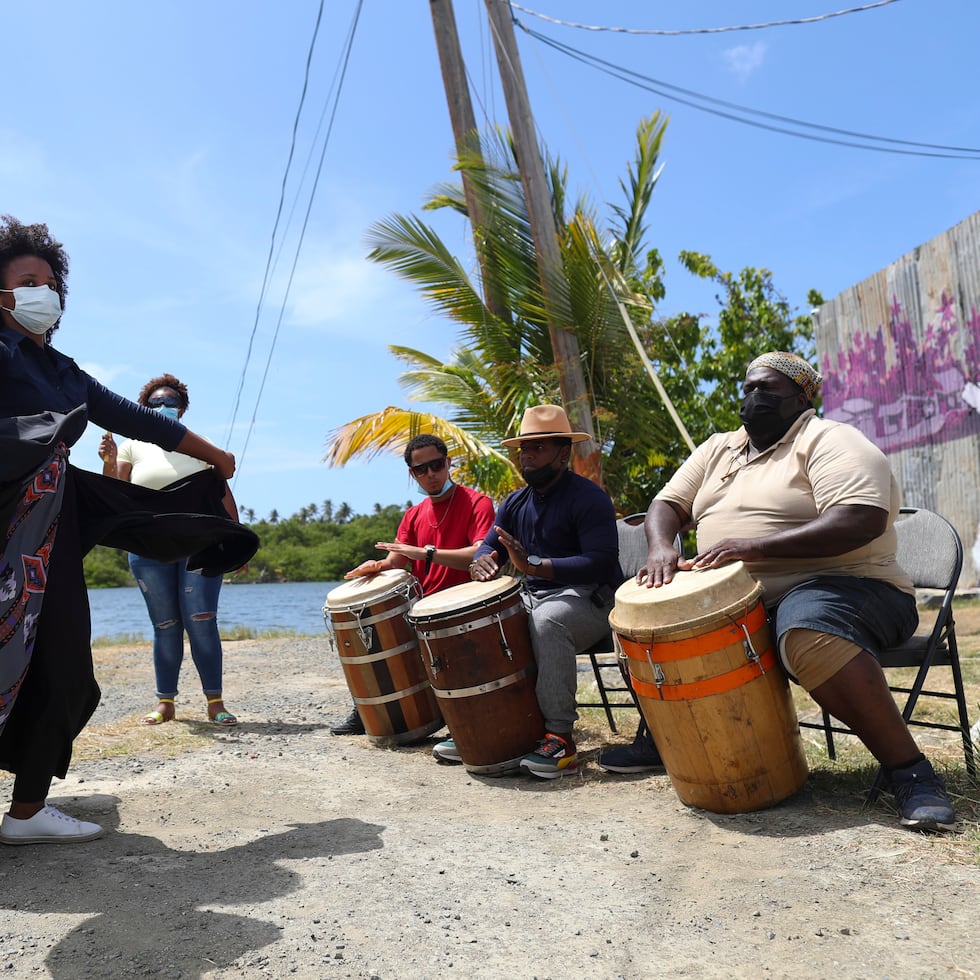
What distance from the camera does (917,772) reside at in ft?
10.8

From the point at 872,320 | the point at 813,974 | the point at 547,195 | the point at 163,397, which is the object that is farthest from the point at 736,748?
the point at 872,320

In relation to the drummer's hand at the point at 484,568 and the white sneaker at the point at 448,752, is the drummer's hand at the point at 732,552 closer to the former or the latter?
the drummer's hand at the point at 484,568

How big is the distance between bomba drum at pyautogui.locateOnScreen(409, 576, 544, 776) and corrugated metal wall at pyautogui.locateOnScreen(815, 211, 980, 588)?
6.63 metres

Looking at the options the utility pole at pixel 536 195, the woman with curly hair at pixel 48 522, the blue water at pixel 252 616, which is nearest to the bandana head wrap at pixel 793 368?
the woman with curly hair at pixel 48 522

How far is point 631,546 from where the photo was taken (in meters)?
5.22

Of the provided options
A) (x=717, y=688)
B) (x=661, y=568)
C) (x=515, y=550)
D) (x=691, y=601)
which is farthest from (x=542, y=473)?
(x=717, y=688)

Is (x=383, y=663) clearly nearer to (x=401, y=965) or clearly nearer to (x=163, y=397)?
(x=163, y=397)

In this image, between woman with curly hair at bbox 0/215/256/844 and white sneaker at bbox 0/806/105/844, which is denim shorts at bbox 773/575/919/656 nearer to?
woman with curly hair at bbox 0/215/256/844

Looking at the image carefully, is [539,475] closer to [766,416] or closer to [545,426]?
[545,426]

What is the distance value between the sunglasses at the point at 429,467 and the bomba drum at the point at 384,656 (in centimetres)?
60

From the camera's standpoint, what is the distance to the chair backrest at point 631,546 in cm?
515

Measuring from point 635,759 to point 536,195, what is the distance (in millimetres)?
6748

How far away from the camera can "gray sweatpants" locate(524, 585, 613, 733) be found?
176 inches

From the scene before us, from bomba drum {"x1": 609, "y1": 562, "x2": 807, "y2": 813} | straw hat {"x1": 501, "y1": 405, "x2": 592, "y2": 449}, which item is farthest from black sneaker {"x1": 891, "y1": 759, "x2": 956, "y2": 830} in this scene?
straw hat {"x1": 501, "y1": 405, "x2": 592, "y2": 449}
